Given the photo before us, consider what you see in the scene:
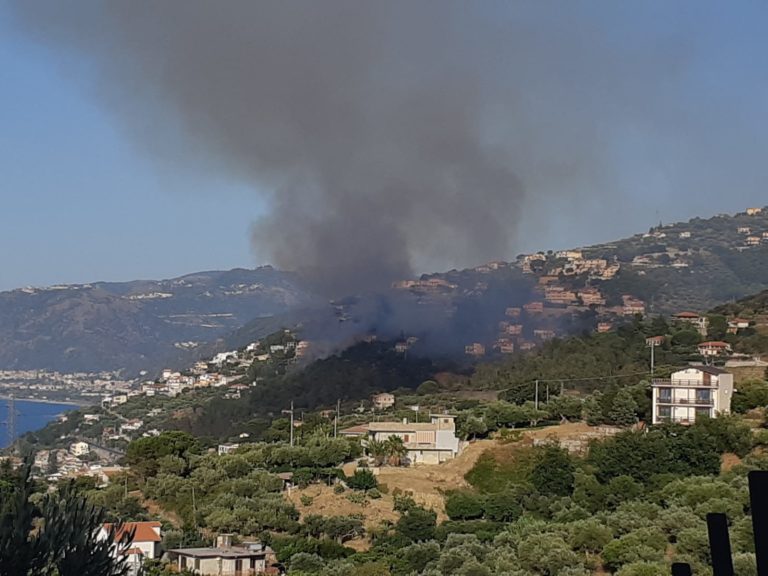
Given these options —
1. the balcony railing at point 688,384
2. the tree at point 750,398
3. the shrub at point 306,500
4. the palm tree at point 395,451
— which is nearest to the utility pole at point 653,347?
the balcony railing at point 688,384

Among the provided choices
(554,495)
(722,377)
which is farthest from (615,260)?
(554,495)

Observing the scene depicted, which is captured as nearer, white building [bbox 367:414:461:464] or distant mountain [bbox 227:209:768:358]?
white building [bbox 367:414:461:464]

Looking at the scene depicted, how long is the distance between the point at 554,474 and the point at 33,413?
122m

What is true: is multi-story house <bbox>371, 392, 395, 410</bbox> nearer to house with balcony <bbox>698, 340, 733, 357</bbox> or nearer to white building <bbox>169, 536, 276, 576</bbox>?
house with balcony <bbox>698, 340, 733, 357</bbox>

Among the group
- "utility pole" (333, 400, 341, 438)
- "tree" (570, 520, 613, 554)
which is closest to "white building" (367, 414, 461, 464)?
"utility pole" (333, 400, 341, 438)

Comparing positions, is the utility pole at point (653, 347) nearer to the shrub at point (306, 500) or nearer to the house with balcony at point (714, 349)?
the house with balcony at point (714, 349)

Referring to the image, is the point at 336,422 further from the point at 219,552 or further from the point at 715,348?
the point at 219,552

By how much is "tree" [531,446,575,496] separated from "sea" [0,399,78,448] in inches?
3430

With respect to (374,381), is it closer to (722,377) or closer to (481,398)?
(481,398)

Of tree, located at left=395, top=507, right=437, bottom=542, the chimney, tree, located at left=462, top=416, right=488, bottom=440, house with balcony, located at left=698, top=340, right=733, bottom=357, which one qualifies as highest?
house with balcony, located at left=698, top=340, right=733, bottom=357

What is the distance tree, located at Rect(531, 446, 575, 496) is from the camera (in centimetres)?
3122

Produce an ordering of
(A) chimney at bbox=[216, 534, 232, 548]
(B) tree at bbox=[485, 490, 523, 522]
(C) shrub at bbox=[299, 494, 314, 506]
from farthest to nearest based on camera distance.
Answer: (C) shrub at bbox=[299, 494, 314, 506]
(B) tree at bbox=[485, 490, 523, 522]
(A) chimney at bbox=[216, 534, 232, 548]

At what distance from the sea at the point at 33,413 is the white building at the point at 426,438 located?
80.4 m

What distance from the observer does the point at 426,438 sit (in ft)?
120
